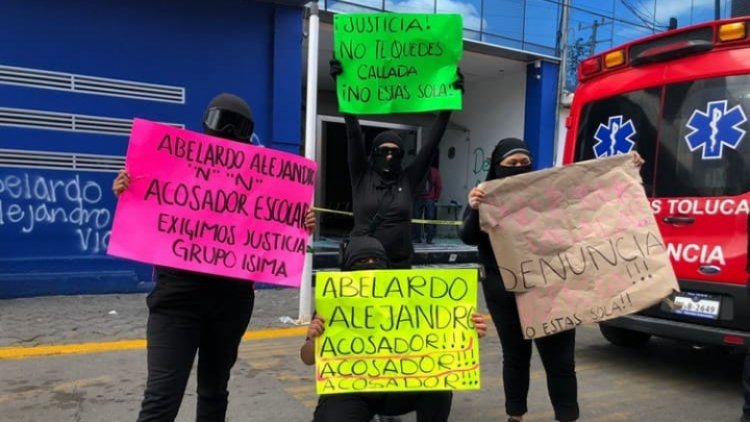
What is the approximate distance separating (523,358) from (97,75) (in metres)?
6.19

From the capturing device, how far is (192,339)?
2.64 meters

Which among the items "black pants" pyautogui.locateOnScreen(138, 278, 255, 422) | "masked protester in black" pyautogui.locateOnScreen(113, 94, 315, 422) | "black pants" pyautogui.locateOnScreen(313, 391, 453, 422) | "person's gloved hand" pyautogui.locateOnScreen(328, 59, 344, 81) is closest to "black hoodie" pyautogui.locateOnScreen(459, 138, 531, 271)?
"black pants" pyautogui.locateOnScreen(313, 391, 453, 422)

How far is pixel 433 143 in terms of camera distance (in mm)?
3822

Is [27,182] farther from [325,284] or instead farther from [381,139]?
[325,284]

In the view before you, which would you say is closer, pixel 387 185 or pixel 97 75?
pixel 387 185

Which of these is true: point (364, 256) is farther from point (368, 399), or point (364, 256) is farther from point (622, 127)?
point (622, 127)

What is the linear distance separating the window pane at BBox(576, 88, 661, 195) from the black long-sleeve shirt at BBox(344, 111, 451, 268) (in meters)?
2.07

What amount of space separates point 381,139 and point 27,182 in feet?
17.0

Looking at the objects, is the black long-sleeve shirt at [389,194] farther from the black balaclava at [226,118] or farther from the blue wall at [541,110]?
the blue wall at [541,110]

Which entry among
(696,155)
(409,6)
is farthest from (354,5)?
(696,155)

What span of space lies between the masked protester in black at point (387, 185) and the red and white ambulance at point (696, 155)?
2.07 meters

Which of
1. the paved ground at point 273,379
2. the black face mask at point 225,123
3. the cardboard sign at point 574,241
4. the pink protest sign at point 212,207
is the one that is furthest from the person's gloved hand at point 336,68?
the paved ground at point 273,379

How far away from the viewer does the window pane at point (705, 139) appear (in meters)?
4.32

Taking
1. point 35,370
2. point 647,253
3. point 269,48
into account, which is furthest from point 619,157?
point 269,48
